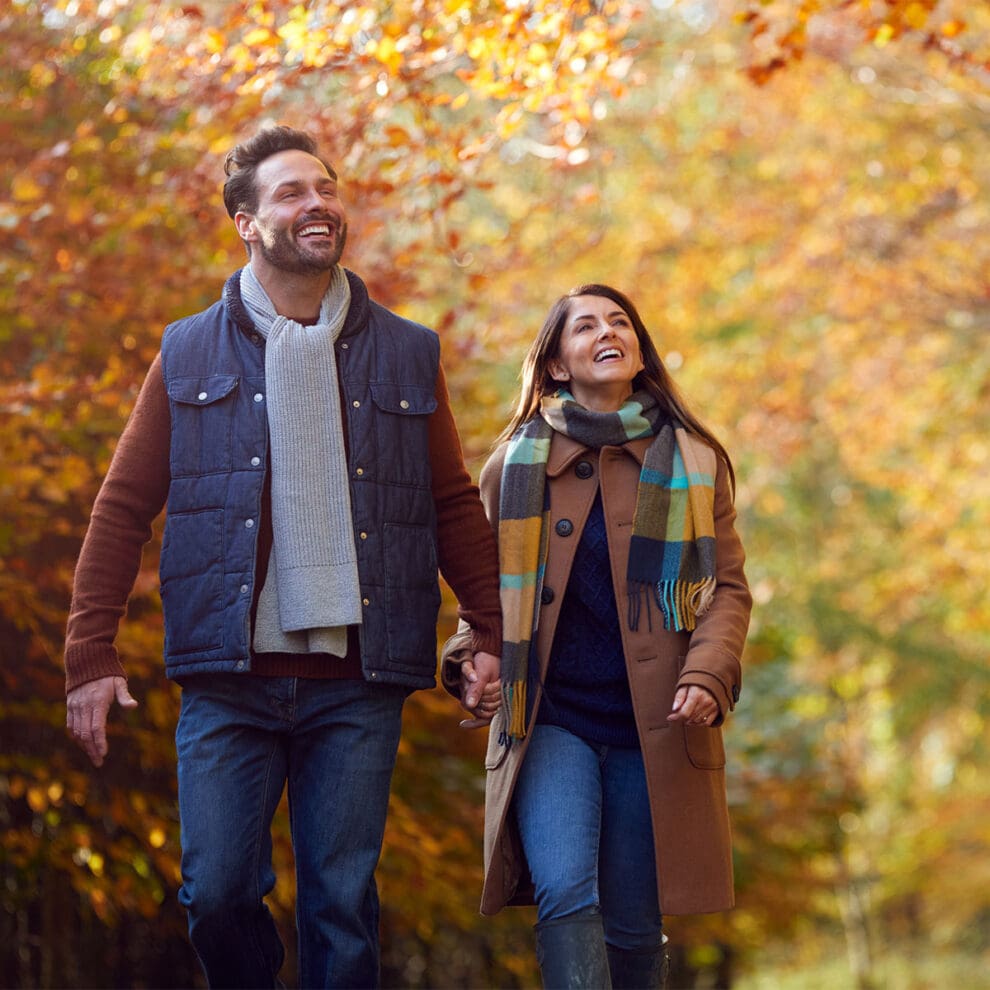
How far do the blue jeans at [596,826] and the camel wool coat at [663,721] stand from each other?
0.07 m

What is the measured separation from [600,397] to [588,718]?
100cm

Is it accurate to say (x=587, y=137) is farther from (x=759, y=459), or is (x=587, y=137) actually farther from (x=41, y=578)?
(x=759, y=459)

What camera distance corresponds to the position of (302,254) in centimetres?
418

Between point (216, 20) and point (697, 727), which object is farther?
point (216, 20)

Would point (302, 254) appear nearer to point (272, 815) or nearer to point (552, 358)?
point (552, 358)

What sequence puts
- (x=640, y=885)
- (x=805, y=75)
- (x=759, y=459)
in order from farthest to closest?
1. (x=759, y=459)
2. (x=805, y=75)
3. (x=640, y=885)

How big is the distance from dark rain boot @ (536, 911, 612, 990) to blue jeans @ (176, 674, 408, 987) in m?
0.44

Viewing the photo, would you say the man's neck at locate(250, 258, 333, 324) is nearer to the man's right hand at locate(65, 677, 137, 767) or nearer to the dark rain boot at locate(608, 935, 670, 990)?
the man's right hand at locate(65, 677, 137, 767)

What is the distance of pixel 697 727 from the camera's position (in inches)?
174

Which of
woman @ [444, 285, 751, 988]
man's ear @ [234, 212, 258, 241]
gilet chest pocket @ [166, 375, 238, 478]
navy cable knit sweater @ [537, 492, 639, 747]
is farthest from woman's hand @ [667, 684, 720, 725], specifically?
man's ear @ [234, 212, 258, 241]

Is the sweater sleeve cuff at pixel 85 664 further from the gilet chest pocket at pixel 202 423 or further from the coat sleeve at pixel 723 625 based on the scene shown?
the coat sleeve at pixel 723 625

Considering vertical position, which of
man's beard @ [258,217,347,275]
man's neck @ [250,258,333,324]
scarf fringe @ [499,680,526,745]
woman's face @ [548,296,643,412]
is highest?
man's beard @ [258,217,347,275]

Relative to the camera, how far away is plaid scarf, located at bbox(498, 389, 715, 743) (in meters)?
4.36

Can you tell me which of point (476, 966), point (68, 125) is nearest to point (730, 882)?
point (68, 125)
